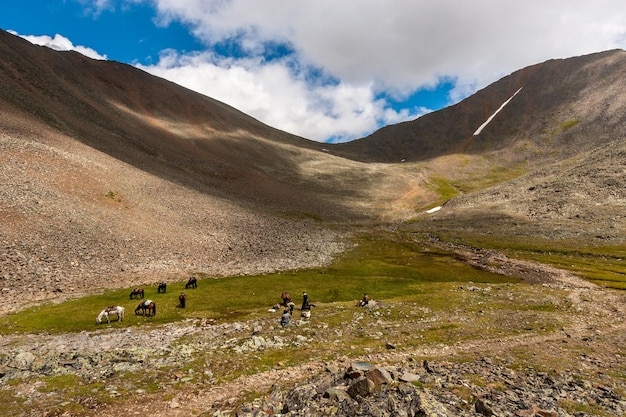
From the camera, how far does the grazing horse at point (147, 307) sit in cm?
3506

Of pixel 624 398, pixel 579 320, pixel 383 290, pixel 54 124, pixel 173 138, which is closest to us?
pixel 624 398

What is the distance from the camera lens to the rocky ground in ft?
56.7

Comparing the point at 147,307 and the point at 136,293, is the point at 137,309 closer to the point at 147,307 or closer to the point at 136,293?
the point at 147,307

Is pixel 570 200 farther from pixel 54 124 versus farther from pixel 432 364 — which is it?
pixel 54 124

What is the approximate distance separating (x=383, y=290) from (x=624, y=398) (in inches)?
1250

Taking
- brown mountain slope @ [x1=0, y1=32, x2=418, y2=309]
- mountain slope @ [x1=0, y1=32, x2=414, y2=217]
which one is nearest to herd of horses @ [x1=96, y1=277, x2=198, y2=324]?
brown mountain slope @ [x1=0, y1=32, x2=418, y2=309]

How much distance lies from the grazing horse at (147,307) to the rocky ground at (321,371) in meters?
3.72

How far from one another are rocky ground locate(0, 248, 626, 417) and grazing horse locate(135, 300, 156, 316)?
372cm

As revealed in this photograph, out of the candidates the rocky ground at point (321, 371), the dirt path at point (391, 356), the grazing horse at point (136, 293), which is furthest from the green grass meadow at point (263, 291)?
the dirt path at point (391, 356)

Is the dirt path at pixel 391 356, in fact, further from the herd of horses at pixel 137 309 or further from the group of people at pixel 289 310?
the herd of horses at pixel 137 309

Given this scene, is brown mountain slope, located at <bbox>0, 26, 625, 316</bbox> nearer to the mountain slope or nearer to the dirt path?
the mountain slope

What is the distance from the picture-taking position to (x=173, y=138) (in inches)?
6201

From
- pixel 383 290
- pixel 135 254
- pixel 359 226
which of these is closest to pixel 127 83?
pixel 359 226

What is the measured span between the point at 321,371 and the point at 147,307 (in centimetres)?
2084
